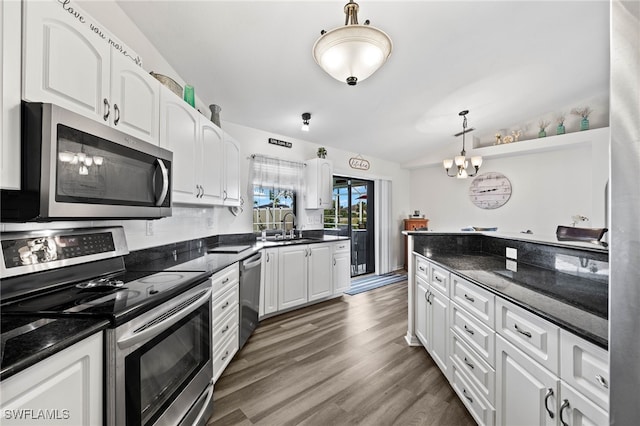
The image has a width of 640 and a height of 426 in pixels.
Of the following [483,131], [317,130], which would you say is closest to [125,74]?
[317,130]

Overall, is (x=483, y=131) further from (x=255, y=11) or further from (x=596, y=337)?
Answer: (x=596, y=337)

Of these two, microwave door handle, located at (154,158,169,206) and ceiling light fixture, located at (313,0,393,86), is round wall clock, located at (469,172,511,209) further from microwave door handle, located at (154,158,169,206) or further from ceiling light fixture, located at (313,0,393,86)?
microwave door handle, located at (154,158,169,206)

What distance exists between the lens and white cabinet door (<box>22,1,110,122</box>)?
925mm

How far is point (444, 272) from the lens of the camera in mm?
1939

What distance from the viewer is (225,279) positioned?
200 centimetres

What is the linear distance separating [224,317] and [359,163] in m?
3.83

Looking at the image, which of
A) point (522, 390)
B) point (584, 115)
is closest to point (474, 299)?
point (522, 390)

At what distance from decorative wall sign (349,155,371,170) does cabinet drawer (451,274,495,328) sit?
11.1 ft

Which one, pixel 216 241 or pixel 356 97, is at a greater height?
pixel 356 97

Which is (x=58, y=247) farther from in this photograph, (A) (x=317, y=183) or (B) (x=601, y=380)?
(A) (x=317, y=183)

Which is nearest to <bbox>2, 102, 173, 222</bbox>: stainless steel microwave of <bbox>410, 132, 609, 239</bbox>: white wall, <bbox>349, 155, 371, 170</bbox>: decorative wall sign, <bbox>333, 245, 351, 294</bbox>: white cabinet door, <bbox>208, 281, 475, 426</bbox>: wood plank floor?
<bbox>208, 281, 475, 426</bbox>: wood plank floor

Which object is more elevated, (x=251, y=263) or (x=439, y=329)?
(x=251, y=263)

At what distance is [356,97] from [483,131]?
3.39 metres

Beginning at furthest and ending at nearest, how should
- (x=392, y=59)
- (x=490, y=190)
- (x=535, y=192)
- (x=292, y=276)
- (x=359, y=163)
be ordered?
(x=490, y=190)
(x=359, y=163)
(x=535, y=192)
(x=292, y=276)
(x=392, y=59)
